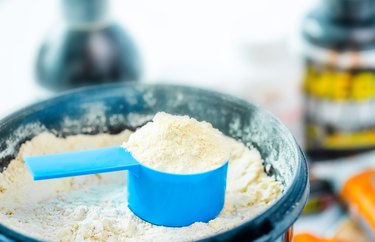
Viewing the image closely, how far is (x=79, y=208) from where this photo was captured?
399 millimetres

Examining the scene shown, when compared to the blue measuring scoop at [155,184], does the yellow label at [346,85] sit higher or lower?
lower

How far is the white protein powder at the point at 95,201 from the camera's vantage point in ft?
1.23

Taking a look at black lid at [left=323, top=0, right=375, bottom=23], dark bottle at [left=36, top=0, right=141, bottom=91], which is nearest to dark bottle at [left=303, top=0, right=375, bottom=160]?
black lid at [left=323, top=0, right=375, bottom=23]

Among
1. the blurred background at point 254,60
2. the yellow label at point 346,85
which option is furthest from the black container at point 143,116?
the yellow label at point 346,85

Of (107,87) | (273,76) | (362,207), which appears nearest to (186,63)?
(273,76)

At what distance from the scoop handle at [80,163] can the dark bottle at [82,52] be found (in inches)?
13.3

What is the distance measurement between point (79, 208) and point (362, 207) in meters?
0.38

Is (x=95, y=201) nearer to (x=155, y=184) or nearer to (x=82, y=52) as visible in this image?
(x=155, y=184)

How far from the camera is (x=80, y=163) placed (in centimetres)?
38

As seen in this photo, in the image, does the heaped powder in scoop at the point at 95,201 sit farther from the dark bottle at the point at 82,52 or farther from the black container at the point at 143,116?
the dark bottle at the point at 82,52

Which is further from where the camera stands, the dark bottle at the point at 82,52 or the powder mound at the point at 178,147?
the dark bottle at the point at 82,52

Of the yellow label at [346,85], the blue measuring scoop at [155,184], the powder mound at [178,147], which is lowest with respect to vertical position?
the yellow label at [346,85]

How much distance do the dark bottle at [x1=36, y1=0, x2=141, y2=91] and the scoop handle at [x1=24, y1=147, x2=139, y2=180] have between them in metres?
0.34

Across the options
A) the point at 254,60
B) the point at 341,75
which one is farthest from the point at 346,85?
the point at 254,60
